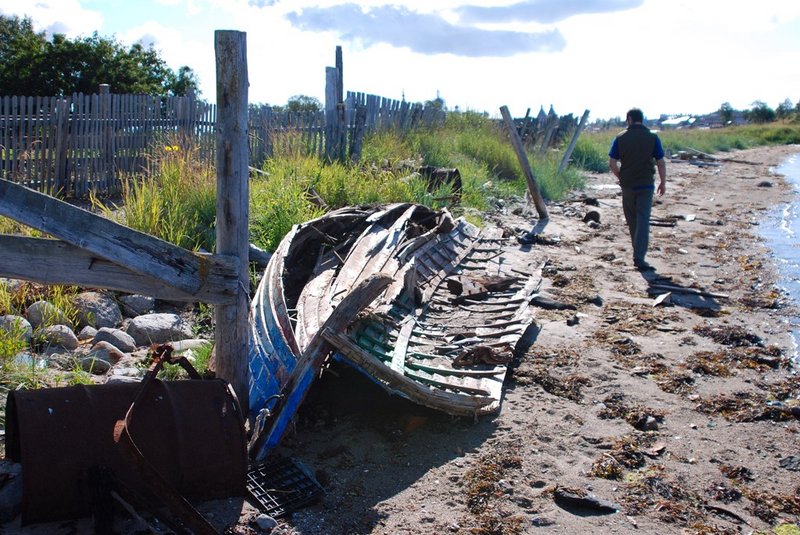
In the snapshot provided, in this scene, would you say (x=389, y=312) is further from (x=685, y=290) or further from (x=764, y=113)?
(x=764, y=113)

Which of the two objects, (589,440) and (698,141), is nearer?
(589,440)

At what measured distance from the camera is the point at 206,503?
414 cm

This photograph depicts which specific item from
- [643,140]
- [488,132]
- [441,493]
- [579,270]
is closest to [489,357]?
[441,493]

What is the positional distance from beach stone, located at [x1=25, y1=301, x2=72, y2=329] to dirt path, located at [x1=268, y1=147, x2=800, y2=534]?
8.10 feet

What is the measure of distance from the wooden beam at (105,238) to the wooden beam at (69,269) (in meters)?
0.06

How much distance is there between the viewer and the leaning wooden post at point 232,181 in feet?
14.5

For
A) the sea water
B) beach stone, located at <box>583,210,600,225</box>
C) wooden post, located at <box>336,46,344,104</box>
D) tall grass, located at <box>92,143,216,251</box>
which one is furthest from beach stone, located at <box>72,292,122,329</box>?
wooden post, located at <box>336,46,344,104</box>

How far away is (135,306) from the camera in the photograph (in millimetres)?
7199

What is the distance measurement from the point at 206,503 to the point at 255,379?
1.06 m

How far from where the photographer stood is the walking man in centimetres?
1016

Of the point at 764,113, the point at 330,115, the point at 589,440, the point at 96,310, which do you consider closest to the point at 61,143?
the point at 330,115

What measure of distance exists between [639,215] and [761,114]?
72.8 m

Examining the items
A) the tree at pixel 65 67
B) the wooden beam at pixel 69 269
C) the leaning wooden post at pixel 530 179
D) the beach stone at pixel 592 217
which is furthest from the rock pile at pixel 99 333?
the tree at pixel 65 67

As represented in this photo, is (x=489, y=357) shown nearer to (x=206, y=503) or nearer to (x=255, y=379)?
(x=255, y=379)
